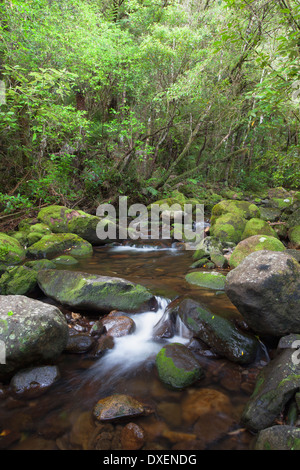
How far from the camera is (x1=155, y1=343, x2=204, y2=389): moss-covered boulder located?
9.63 feet

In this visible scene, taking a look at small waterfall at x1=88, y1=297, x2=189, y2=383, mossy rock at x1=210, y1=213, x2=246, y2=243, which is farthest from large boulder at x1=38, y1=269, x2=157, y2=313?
mossy rock at x1=210, y1=213, x2=246, y2=243

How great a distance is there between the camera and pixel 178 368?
2996mm

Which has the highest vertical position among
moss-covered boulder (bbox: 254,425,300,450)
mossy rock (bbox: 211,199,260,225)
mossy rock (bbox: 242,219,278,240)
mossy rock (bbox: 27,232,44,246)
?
mossy rock (bbox: 211,199,260,225)

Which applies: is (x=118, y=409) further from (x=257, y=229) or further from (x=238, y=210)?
(x=238, y=210)

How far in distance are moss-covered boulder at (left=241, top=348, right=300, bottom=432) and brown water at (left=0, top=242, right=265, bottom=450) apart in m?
0.15

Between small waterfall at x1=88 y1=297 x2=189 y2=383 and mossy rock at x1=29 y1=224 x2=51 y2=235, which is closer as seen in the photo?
small waterfall at x1=88 y1=297 x2=189 y2=383

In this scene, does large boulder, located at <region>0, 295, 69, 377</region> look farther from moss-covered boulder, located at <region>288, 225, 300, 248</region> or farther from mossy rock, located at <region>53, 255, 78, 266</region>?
A: moss-covered boulder, located at <region>288, 225, 300, 248</region>

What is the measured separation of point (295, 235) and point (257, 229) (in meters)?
1.05

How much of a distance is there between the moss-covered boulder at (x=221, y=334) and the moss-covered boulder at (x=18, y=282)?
9.57 feet

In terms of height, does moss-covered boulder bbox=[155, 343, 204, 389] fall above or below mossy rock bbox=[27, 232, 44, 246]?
below

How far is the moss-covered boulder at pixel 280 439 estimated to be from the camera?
1.90 metres

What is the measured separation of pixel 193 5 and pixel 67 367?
57.4 ft

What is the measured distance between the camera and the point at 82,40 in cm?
967
